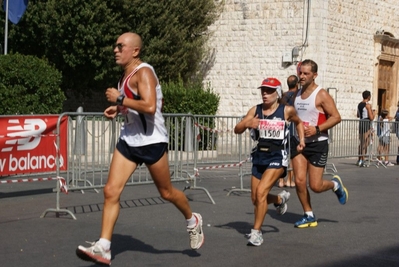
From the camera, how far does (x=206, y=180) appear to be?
1583 centimetres

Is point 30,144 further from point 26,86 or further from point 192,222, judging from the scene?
point 26,86

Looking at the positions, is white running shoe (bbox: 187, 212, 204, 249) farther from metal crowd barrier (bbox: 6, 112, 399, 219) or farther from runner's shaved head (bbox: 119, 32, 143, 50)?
metal crowd barrier (bbox: 6, 112, 399, 219)

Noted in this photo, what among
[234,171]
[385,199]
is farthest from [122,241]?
[234,171]

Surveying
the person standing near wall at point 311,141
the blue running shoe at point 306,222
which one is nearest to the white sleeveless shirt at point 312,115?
the person standing near wall at point 311,141

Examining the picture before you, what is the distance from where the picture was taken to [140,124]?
7391 millimetres

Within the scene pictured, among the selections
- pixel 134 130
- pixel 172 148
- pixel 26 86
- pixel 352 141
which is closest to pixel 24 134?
pixel 172 148

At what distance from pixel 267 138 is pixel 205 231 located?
1.43 meters

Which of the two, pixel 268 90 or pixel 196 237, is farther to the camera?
pixel 268 90

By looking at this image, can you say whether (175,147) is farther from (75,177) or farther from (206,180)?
(206,180)

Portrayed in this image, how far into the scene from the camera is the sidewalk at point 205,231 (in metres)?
7.72

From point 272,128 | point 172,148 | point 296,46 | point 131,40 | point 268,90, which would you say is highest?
point 296,46

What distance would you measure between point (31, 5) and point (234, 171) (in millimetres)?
9630

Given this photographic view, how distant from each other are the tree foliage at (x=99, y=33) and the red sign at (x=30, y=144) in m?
12.2

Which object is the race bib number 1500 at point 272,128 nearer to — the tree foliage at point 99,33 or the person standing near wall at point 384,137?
the person standing near wall at point 384,137
